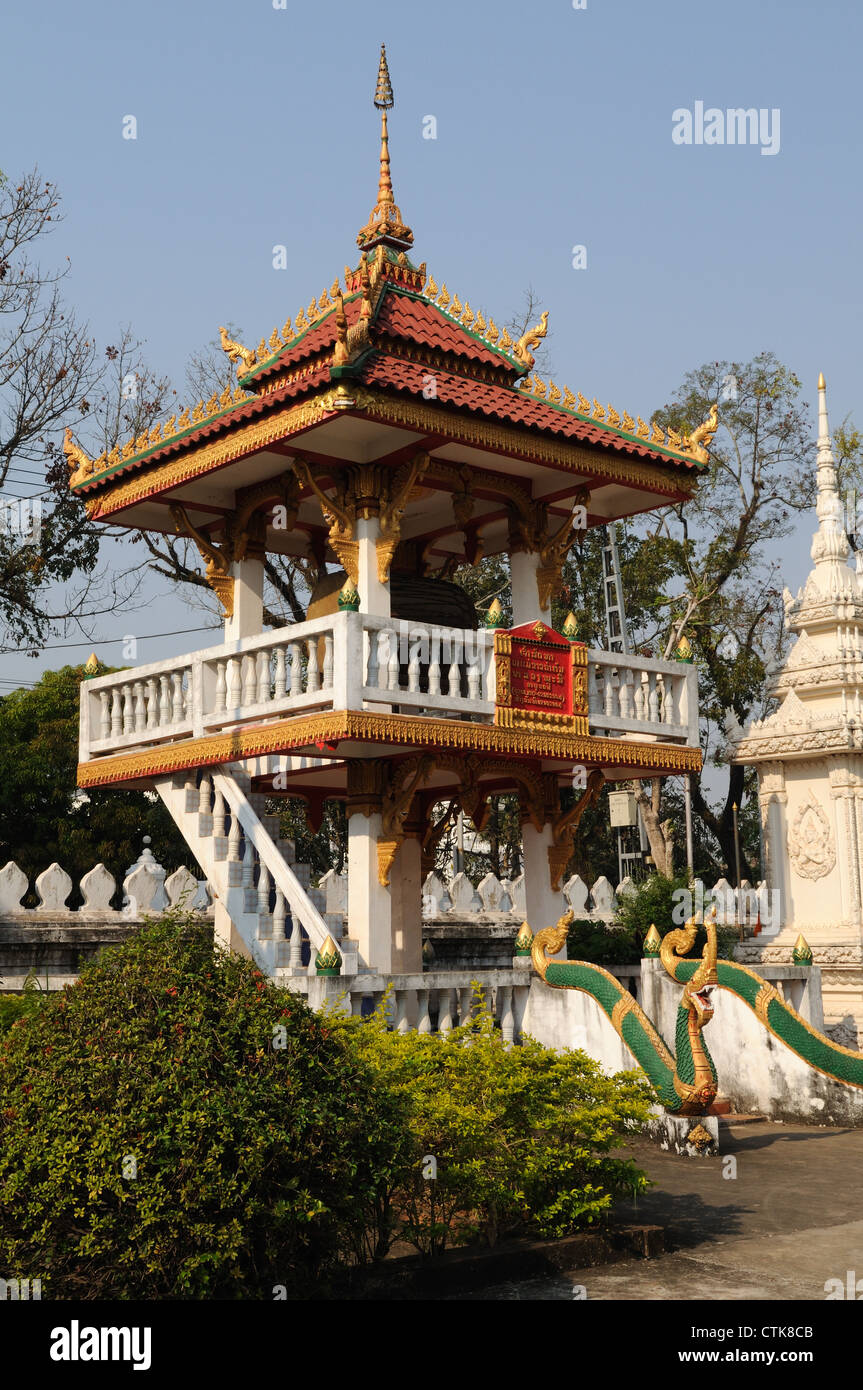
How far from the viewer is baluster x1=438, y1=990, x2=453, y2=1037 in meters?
12.4

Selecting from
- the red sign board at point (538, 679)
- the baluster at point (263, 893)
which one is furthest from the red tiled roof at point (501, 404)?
the baluster at point (263, 893)

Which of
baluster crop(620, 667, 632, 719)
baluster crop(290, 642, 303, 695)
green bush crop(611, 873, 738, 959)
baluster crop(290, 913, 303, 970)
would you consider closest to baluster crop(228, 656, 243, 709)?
baluster crop(290, 642, 303, 695)

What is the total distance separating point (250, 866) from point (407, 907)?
96.9 inches

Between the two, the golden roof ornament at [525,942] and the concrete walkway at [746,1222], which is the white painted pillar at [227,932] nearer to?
the golden roof ornament at [525,942]

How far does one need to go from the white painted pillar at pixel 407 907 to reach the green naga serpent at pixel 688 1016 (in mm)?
2058

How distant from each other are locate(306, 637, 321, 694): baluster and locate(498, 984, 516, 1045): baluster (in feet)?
11.7

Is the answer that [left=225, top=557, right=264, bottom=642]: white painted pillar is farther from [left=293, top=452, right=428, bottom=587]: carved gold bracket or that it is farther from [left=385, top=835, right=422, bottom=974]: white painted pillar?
[left=385, top=835, right=422, bottom=974]: white painted pillar

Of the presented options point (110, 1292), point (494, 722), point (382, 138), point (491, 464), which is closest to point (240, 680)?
point (494, 722)


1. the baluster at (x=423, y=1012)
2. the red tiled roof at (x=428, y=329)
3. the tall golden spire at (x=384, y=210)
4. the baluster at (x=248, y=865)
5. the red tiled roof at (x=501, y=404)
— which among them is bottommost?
the baluster at (x=423, y=1012)

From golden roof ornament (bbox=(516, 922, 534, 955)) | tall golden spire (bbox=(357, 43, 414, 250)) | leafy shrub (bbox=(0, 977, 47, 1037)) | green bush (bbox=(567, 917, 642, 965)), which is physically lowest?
leafy shrub (bbox=(0, 977, 47, 1037))

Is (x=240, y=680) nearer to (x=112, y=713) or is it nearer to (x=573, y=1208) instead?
(x=112, y=713)

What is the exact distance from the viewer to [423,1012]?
40.3ft

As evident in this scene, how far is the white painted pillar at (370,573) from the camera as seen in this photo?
13516 millimetres

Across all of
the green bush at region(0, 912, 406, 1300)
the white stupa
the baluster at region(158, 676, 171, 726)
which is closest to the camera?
the green bush at region(0, 912, 406, 1300)
